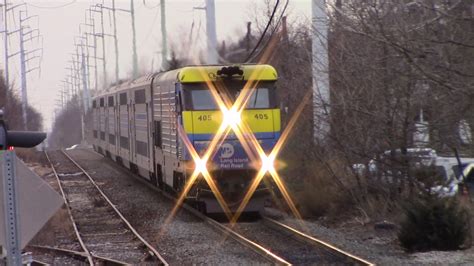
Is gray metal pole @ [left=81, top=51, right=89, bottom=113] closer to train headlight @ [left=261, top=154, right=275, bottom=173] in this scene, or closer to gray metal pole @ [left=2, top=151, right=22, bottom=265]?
train headlight @ [left=261, top=154, right=275, bottom=173]

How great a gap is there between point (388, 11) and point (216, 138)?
4.88 meters

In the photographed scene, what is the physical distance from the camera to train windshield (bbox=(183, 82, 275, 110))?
1599 cm

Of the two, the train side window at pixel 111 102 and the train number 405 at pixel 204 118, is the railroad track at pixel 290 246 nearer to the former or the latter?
the train number 405 at pixel 204 118

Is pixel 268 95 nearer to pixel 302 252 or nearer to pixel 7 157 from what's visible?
pixel 302 252

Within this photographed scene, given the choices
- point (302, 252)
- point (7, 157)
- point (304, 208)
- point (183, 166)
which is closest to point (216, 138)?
point (183, 166)

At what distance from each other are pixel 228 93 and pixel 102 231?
4.16 meters

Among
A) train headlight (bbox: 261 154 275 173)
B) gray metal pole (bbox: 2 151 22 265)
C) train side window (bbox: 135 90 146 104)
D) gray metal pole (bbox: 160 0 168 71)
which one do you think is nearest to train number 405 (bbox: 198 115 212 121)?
train headlight (bbox: 261 154 275 173)

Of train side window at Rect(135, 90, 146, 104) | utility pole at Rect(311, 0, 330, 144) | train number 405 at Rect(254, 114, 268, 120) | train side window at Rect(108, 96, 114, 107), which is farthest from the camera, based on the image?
train side window at Rect(108, 96, 114, 107)

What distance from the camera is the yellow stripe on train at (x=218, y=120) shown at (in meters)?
15.8

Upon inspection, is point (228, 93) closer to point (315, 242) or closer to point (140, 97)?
point (315, 242)

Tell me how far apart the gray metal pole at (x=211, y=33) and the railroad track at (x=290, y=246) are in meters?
11.7

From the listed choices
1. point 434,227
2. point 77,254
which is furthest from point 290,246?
point 77,254

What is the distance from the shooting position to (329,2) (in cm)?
1466

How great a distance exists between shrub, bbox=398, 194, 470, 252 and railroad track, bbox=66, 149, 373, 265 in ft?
4.77
